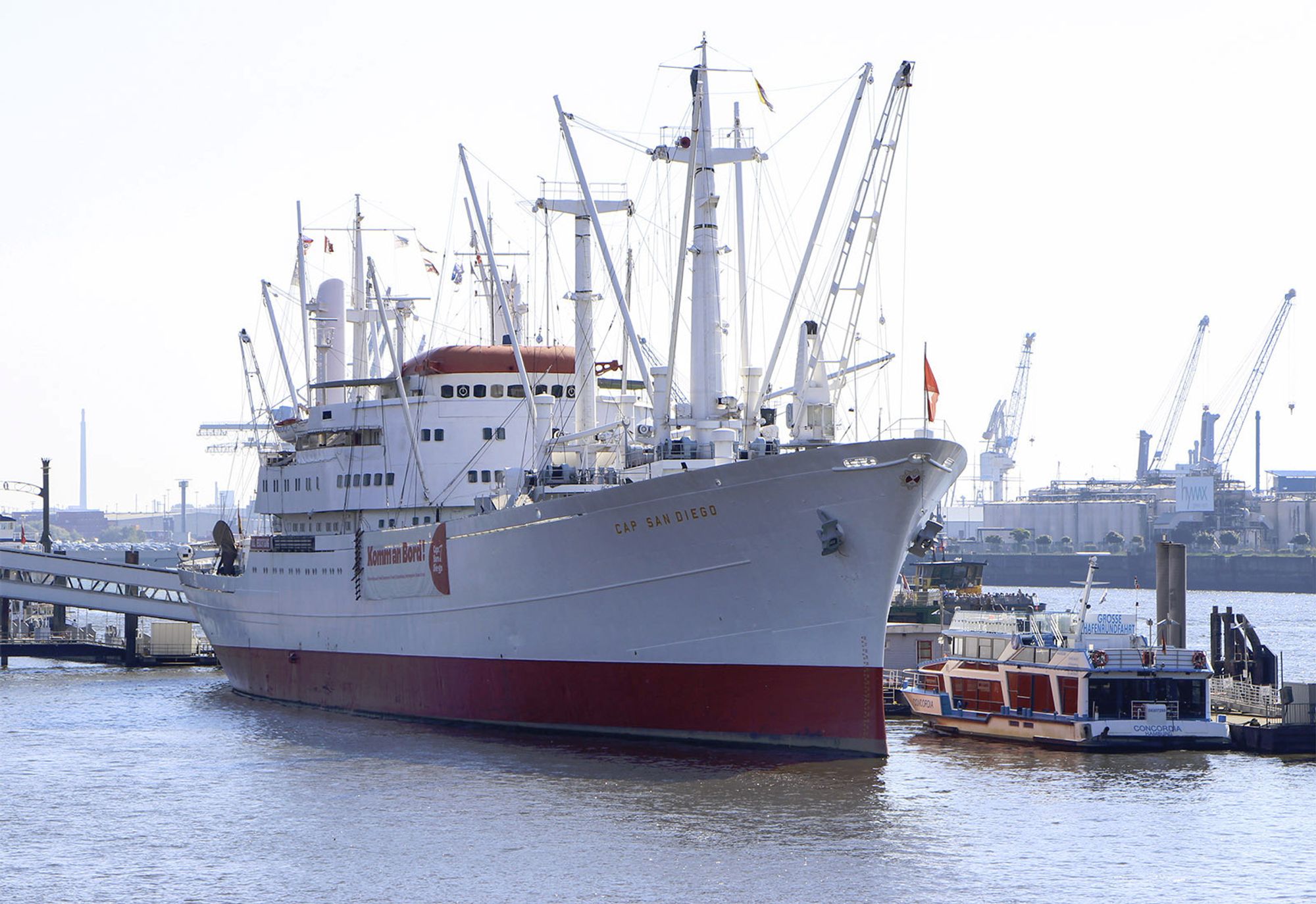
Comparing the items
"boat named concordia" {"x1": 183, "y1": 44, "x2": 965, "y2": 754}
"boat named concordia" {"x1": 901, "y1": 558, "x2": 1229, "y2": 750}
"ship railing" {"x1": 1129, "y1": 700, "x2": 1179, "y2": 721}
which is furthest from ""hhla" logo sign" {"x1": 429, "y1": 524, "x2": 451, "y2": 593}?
"ship railing" {"x1": 1129, "y1": 700, "x2": 1179, "y2": 721}

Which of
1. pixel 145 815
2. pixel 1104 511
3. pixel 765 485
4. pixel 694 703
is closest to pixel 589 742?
pixel 694 703

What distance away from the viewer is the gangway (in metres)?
50.7

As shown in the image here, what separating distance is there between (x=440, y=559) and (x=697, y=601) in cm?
758

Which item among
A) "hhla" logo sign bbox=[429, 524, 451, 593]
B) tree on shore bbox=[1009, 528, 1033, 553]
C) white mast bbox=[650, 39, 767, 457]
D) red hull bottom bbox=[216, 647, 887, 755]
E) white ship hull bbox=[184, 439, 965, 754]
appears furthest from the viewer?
tree on shore bbox=[1009, 528, 1033, 553]

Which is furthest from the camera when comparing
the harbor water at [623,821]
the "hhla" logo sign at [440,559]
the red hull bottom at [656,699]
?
the "hhla" logo sign at [440,559]

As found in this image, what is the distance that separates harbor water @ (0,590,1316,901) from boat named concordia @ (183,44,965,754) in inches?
48.9

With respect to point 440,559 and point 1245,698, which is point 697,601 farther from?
point 1245,698

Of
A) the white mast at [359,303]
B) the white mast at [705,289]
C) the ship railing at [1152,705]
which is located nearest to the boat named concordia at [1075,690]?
the ship railing at [1152,705]

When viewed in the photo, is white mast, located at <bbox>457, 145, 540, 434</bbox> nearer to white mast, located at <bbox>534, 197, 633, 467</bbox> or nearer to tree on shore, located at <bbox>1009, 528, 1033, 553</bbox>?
white mast, located at <bbox>534, 197, 633, 467</bbox>

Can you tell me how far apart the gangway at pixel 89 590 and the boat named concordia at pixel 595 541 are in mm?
11382

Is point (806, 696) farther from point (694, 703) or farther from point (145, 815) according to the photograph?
point (145, 815)

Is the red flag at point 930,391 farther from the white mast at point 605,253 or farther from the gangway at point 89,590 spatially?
the gangway at point 89,590

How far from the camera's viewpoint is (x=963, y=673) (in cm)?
3350

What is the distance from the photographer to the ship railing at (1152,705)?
30.3 metres
